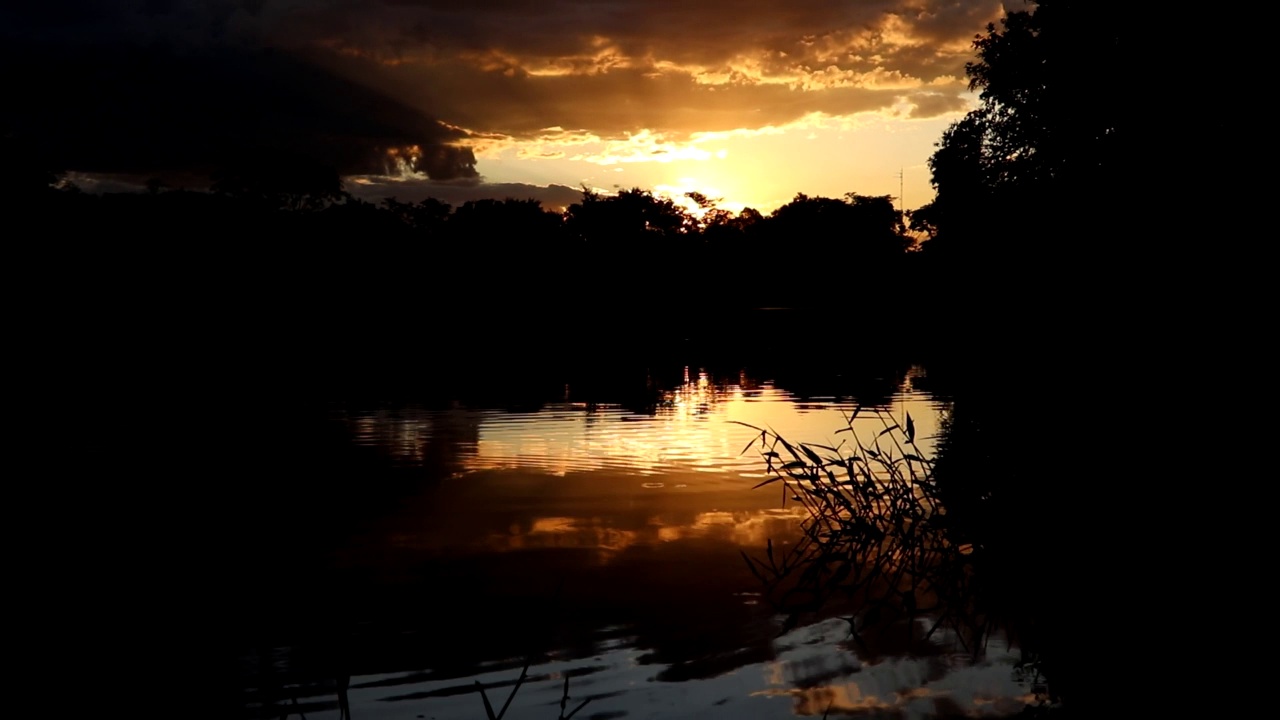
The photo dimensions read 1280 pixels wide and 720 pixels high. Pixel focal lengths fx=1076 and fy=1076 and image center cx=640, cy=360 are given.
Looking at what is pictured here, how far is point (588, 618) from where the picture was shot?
35.5 feet

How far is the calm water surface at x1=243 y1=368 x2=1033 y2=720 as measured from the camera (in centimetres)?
847

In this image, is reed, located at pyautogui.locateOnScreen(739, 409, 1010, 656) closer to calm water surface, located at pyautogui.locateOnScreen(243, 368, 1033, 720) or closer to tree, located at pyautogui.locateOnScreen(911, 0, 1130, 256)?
calm water surface, located at pyautogui.locateOnScreen(243, 368, 1033, 720)

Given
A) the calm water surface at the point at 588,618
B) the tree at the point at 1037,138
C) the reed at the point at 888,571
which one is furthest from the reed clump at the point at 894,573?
the tree at the point at 1037,138

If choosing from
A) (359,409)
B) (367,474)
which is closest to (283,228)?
(359,409)

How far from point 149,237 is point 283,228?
618 inches

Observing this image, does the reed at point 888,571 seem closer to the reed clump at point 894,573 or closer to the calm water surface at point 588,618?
the reed clump at point 894,573

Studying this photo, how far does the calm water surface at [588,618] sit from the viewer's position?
8469 millimetres

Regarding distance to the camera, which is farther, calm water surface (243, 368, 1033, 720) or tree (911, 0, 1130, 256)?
tree (911, 0, 1130, 256)

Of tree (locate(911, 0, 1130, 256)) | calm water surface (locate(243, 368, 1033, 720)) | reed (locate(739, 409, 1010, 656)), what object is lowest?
calm water surface (locate(243, 368, 1033, 720))

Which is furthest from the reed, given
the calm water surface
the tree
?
the tree

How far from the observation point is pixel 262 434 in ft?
87.1

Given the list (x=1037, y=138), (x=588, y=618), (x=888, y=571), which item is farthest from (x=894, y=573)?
(x=1037, y=138)

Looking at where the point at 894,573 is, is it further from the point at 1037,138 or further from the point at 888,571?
the point at 1037,138

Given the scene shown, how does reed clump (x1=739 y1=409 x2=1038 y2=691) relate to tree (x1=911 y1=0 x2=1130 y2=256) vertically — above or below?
below
